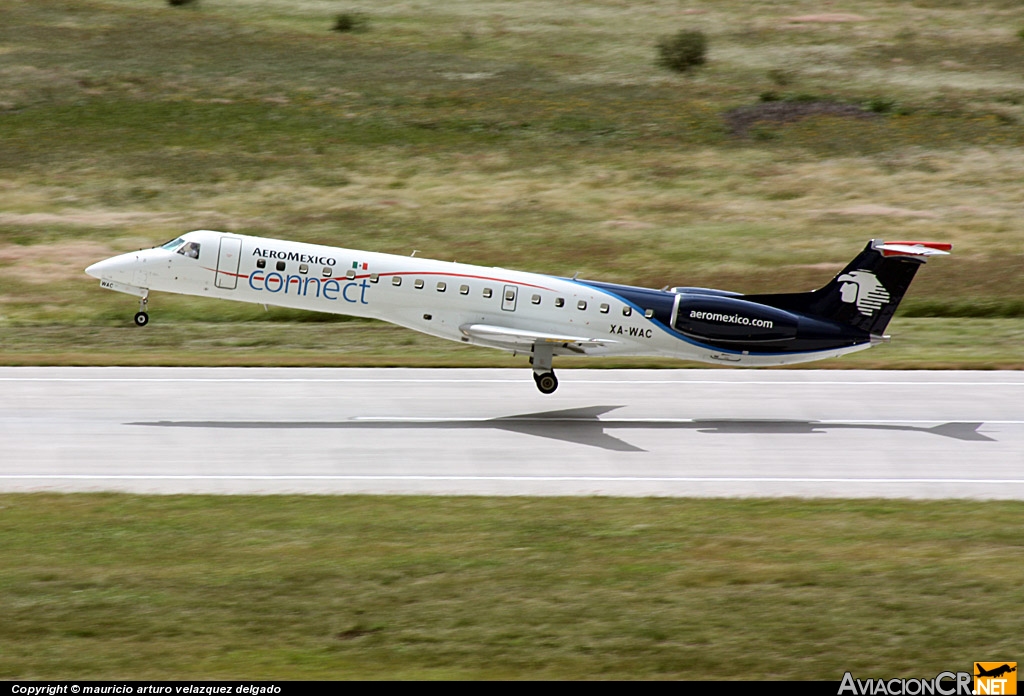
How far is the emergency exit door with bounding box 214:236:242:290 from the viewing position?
2453cm

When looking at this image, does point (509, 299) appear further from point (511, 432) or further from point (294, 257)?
point (294, 257)

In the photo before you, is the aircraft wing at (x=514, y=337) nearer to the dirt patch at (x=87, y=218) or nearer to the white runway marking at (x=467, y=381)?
the white runway marking at (x=467, y=381)

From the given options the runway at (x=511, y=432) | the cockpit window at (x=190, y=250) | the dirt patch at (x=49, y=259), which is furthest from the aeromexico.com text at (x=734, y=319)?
the dirt patch at (x=49, y=259)

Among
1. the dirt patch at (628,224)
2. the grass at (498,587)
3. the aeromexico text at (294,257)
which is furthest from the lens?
the dirt patch at (628,224)

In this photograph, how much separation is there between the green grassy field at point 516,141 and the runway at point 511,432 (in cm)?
625

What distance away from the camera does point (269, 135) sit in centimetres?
5700

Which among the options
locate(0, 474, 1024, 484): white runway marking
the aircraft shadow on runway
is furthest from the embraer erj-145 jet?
locate(0, 474, 1024, 484): white runway marking

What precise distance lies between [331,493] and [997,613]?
1003cm

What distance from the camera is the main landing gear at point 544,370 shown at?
2517cm

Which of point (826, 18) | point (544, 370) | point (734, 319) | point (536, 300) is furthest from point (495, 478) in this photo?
point (826, 18)

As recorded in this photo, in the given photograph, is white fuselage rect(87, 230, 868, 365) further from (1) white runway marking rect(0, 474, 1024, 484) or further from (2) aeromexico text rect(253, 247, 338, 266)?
(1) white runway marking rect(0, 474, 1024, 484)

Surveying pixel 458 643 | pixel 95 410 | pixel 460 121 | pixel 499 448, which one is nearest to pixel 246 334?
pixel 95 410

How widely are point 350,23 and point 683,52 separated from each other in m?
21.7

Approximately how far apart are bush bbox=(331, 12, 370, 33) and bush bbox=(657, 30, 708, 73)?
63.6 ft
